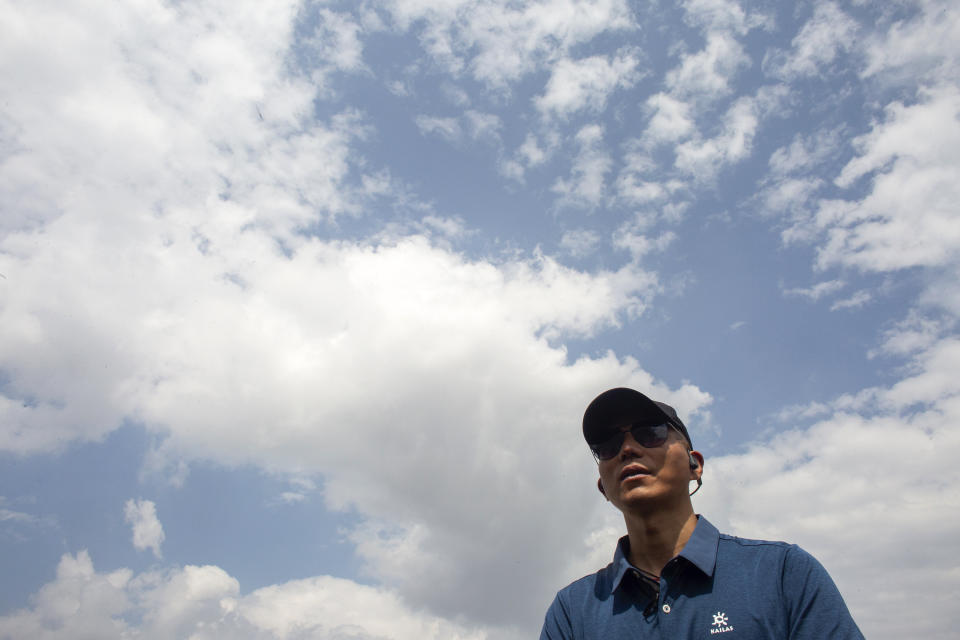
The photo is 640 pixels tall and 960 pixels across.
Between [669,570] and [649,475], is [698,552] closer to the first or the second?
[669,570]

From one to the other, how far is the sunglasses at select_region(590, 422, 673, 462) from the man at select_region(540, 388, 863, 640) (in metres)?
0.01

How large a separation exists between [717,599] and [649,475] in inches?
48.5

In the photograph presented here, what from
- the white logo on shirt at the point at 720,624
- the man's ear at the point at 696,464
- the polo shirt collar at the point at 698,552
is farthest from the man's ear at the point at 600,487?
the white logo on shirt at the point at 720,624

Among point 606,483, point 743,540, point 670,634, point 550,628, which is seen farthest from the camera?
point 606,483

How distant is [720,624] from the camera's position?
462 cm

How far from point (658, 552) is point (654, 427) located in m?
1.23

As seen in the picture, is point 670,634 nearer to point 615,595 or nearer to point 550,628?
point 615,595

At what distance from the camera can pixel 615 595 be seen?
5336mm

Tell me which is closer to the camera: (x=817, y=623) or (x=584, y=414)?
(x=817, y=623)

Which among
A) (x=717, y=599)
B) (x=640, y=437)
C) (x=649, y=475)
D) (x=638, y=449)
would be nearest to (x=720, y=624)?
(x=717, y=599)

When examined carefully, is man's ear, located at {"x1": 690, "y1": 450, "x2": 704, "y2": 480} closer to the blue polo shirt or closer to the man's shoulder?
the blue polo shirt

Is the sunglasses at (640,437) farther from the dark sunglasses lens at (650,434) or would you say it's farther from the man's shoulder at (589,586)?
the man's shoulder at (589,586)

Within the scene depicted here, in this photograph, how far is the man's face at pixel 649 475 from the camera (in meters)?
5.53

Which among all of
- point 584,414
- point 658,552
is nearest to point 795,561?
point 658,552
